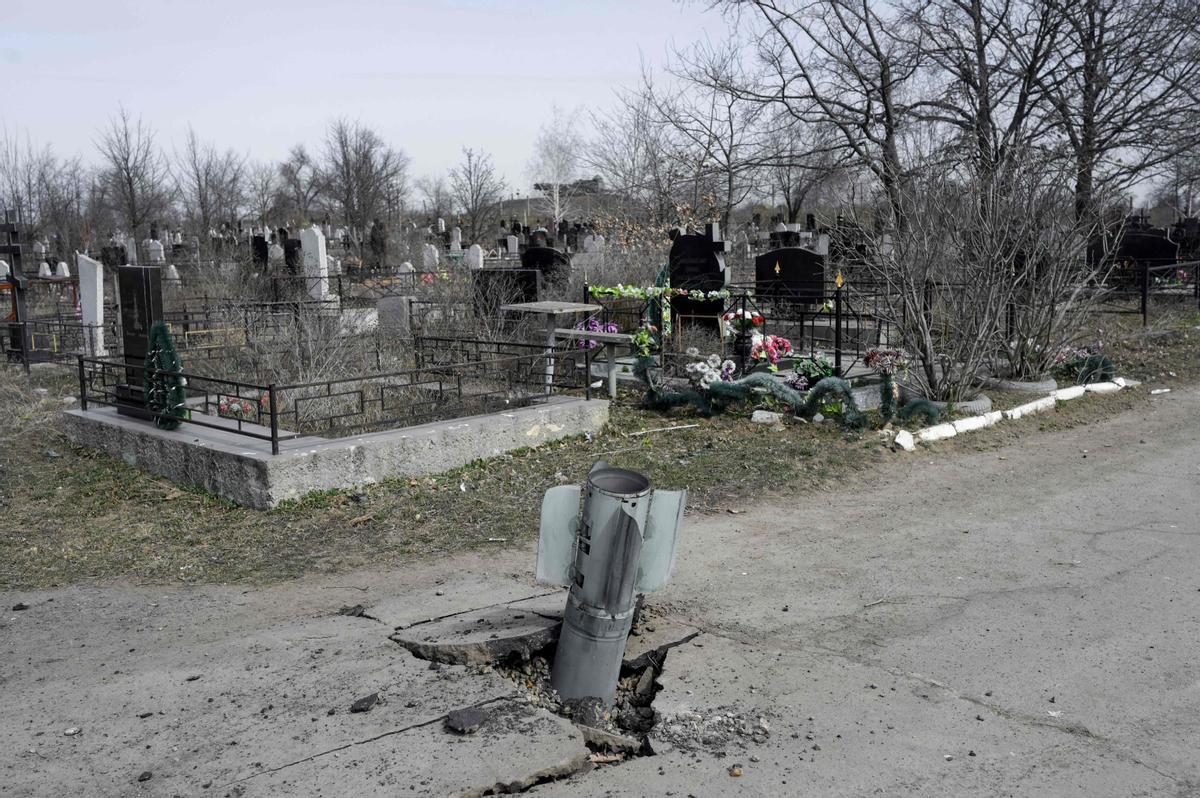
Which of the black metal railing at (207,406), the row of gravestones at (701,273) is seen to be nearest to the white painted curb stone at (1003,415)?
the row of gravestones at (701,273)

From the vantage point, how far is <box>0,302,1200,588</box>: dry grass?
22.9 feet

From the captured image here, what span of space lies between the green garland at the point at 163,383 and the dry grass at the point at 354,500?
1.91 ft

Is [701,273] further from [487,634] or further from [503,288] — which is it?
[487,634]

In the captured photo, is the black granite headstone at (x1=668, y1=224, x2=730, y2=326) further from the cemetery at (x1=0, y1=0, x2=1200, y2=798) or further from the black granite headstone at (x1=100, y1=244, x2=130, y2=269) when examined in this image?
the black granite headstone at (x1=100, y1=244, x2=130, y2=269)

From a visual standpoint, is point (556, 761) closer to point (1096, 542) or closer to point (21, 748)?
point (21, 748)

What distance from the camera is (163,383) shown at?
9.38m

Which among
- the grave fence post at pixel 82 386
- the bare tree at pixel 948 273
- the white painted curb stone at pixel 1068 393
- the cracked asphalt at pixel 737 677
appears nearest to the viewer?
the cracked asphalt at pixel 737 677

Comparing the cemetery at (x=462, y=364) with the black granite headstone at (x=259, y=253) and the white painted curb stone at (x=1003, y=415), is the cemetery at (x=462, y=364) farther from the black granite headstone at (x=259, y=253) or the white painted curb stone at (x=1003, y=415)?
the black granite headstone at (x=259, y=253)

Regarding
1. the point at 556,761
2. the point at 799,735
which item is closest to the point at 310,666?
the point at 556,761

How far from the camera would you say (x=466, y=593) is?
241 inches

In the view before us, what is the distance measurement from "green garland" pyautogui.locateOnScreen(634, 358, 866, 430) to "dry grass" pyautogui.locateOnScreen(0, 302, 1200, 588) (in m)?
0.19

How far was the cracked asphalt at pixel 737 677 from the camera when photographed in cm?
397

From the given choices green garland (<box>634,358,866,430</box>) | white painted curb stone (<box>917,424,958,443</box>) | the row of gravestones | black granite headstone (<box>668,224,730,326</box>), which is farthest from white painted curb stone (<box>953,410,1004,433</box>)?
black granite headstone (<box>668,224,730,326</box>)

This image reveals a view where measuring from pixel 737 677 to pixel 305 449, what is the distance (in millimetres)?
4672
